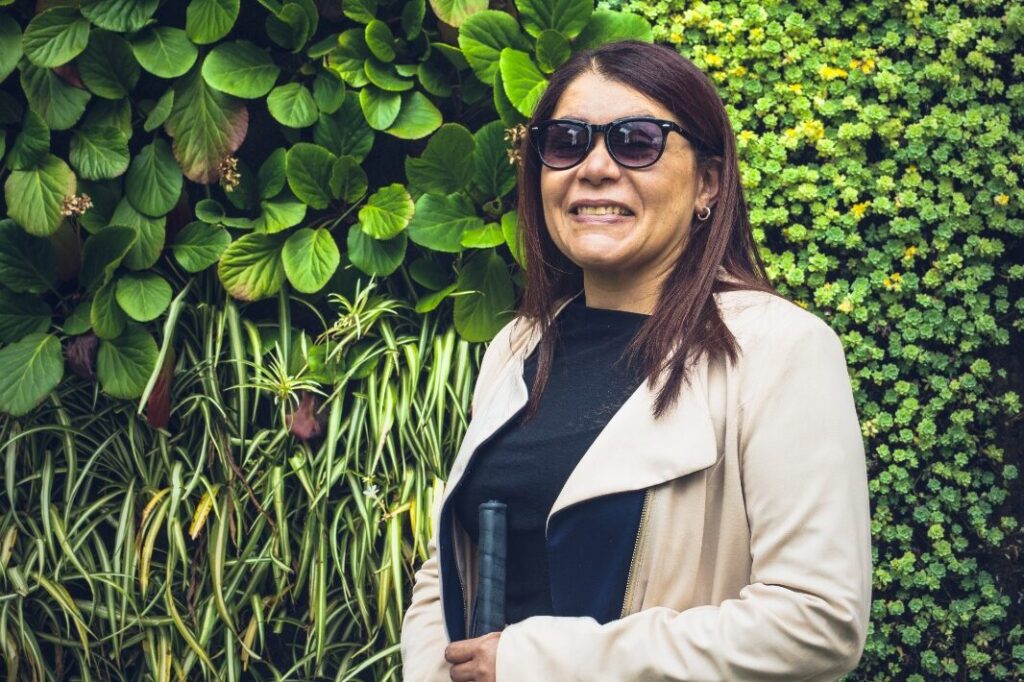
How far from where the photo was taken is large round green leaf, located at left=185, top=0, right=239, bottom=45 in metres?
3.16

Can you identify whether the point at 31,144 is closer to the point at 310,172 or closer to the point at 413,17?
the point at 310,172

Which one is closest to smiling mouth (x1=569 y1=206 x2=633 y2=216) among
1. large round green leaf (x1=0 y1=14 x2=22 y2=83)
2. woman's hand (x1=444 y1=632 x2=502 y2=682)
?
woman's hand (x1=444 y1=632 x2=502 y2=682)

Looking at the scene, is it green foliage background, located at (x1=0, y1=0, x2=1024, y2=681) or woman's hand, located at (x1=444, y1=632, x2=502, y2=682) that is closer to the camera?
woman's hand, located at (x1=444, y1=632, x2=502, y2=682)

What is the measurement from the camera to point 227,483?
3.18 metres

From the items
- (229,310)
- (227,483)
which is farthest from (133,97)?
(227,483)

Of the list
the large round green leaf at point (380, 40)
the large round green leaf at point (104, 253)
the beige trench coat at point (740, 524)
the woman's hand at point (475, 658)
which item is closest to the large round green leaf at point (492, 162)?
the large round green leaf at point (380, 40)

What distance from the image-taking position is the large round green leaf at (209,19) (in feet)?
10.4

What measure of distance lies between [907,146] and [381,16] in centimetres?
158

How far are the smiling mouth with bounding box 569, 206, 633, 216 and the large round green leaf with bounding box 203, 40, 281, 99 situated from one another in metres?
1.58

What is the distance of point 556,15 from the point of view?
311 centimetres

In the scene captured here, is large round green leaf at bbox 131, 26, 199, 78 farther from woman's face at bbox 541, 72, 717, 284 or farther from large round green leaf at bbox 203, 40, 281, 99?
woman's face at bbox 541, 72, 717, 284

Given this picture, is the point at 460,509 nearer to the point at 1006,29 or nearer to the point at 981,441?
the point at 981,441

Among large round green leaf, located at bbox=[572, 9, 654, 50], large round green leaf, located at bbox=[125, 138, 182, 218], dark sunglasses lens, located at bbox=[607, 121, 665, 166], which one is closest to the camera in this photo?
dark sunglasses lens, located at bbox=[607, 121, 665, 166]

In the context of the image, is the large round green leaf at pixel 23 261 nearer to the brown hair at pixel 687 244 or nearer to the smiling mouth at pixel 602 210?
the brown hair at pixel 687 244
